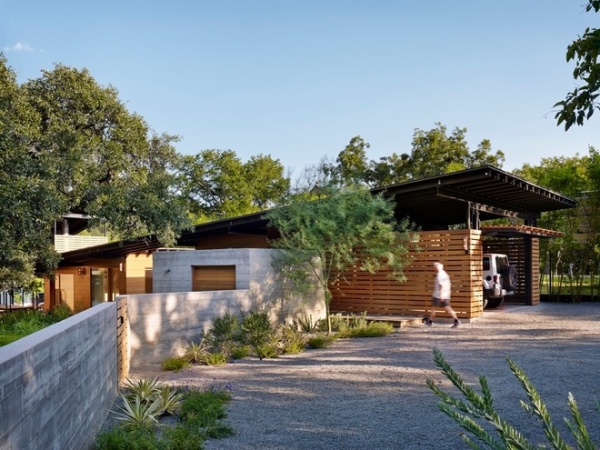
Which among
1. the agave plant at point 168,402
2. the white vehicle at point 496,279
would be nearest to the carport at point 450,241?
the white vehicle at point 496,279

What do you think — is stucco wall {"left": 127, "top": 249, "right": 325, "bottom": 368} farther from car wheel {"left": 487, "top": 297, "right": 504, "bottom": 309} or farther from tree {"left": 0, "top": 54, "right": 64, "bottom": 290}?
car wheel {"left": 487, "top": 297, "right": 504, "bottom": 309}

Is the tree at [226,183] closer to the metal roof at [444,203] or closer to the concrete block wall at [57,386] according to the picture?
the metal roof at [444,203]

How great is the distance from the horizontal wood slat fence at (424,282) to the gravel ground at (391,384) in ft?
6.01

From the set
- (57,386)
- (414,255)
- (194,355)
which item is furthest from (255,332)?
(57,386)

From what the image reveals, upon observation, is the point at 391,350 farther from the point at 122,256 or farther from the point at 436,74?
the point at 122,256

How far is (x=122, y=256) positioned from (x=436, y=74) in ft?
41.4

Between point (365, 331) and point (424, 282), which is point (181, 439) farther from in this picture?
point (424, 282)

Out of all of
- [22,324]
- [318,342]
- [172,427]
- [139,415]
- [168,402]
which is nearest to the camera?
[139,415]

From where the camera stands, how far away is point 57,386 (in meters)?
4.77

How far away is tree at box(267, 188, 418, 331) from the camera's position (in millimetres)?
15188

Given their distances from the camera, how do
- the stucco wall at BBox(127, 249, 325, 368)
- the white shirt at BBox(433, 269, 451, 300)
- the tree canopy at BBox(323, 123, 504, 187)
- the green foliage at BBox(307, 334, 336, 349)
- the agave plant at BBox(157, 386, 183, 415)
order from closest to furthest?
the agave plant at BBox(157, 386, 183, 415)
the stucco wall at BBox(127, 249, 325, 368)
the green foliage at BBox(307, 334, 336, 349)
the white shirt at BBox(433, 269, 451, 300)
the tree canopy at BBox(323, 123, 504, 187)

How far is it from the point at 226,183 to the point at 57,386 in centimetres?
3967

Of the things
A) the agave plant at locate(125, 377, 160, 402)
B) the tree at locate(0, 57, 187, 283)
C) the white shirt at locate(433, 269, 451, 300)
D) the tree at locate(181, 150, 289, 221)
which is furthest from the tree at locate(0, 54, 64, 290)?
the tree at locate(181, 150, 289, 221)

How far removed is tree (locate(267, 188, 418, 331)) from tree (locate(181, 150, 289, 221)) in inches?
1077
